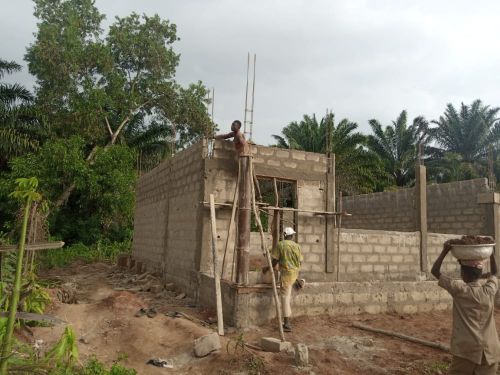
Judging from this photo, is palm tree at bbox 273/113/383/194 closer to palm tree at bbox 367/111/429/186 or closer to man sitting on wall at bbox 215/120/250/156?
palm tree at bbox 367/111/429/186

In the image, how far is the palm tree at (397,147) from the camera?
78.3 ft

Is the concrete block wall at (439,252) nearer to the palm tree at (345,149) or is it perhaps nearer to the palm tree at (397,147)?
the palm tree at (345,149)

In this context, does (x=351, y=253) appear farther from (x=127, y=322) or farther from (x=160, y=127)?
(x=160, y=127)

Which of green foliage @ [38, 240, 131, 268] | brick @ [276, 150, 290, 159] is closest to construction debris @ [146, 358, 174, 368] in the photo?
brick @ [276, 150, 290, 159]

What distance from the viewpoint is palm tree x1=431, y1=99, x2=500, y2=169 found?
2680cm

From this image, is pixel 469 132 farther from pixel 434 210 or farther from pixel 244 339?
pixel 244 339

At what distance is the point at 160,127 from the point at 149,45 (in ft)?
13.4

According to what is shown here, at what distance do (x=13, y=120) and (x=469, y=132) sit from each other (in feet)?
81.5

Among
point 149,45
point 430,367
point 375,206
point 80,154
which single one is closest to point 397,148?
point 375,206

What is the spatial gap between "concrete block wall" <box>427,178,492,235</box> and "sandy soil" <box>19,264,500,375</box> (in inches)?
162

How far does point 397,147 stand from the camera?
2420 centimetres

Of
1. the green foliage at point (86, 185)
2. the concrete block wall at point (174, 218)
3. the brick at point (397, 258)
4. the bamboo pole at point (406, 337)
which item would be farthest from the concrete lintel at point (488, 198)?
the green foliage at point (86, 185)

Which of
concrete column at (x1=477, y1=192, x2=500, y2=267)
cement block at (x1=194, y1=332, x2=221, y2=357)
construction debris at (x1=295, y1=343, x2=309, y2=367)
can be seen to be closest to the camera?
construction debris at (x1=295, y1=343, x2=309, y2=367)

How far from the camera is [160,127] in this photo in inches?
904
